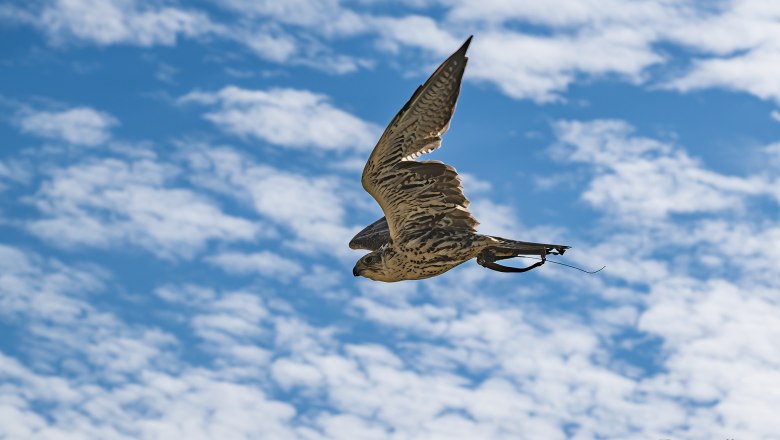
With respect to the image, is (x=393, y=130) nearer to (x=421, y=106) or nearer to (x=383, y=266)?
(x=421, y=106)

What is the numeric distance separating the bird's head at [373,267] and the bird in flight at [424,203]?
14mm

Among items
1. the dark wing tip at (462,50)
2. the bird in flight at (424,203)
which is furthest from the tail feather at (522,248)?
the dark wing tip at (462,50)

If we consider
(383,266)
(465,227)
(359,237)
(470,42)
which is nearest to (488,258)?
(465,227)

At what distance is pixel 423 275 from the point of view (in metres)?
15.6

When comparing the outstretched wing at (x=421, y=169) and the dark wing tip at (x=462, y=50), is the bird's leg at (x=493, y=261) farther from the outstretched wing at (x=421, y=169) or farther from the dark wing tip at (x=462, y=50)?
the dark wing tip at (x=462, y=50)

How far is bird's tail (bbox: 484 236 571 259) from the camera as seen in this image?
1458cm

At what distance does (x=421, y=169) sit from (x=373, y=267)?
1711 millimetres

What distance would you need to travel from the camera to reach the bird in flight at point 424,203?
14.6 meters

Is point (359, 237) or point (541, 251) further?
point (359, 237)

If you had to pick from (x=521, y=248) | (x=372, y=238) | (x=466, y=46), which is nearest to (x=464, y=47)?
(x=466, y=46)

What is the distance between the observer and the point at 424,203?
50.3ft

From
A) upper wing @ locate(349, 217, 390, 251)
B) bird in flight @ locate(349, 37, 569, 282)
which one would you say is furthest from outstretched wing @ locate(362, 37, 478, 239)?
upper wing @ locate(349, 217, 390, 251)

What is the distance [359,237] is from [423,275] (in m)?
3.30

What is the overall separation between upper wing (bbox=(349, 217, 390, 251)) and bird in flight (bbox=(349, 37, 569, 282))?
235 cm
